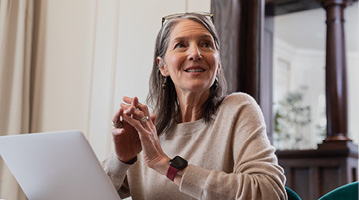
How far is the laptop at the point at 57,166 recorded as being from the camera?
1.23 metres

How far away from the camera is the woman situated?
126 centimetres

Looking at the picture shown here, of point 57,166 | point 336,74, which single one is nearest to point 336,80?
point 336,74

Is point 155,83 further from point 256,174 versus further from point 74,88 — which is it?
point 74,88

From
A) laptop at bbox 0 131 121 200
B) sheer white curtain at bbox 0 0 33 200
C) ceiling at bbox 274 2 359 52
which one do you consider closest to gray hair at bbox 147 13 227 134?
laptop at bbox 0 131 121 200

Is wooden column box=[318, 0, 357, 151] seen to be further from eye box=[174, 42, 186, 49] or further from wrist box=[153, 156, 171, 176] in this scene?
wrist box=[153, 156, 171, 176]

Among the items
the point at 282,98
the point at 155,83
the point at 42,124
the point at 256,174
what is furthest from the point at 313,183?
the point at 282,98

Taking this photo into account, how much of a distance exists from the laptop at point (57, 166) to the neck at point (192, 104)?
489mm

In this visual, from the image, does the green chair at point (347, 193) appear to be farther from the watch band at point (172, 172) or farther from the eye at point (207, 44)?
the eye at point (207, 44)

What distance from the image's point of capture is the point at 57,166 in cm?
126

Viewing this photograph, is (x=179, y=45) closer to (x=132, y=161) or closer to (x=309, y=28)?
(x=132, y=161)

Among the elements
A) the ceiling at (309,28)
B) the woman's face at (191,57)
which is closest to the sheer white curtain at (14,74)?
the woman's face at (191,57)

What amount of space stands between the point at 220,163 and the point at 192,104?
28 cm

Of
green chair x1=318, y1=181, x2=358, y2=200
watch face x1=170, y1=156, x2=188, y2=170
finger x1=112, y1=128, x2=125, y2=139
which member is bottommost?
green chair x1=318, y1=181, x2=358, y2=200

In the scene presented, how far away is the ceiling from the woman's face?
4.81m
